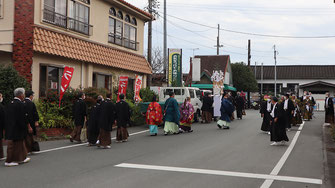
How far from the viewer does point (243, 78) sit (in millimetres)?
50438

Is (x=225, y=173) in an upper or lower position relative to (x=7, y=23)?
lower

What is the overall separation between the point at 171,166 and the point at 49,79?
34.7 ft

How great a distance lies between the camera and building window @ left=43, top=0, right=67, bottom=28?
16344 millimetres

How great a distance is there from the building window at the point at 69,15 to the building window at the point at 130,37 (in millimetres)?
4056

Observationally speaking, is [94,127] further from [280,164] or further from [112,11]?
[112,11]

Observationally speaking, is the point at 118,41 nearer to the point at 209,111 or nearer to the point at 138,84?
the point at 138,84

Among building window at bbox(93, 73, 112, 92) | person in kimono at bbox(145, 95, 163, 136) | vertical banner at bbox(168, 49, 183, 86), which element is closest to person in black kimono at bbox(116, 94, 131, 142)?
person in kimono at bbox(145, 95, 163, 136)

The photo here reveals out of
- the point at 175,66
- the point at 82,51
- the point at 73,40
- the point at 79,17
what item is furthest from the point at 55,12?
the point at 175,66

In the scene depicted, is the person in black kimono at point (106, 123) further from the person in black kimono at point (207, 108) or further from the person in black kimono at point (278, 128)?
the person in black kimono at point (207, 108)

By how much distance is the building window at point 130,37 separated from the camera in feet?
76.1

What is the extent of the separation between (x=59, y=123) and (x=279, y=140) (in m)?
8.27

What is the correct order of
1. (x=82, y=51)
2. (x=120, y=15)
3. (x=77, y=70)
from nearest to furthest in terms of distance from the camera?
1. (x=82, y=51)
2. (x=77, y=70)
3. (x=120, y=15)

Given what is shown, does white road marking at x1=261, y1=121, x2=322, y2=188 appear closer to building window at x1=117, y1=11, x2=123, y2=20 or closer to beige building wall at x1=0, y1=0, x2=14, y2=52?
beige building wall at x1=0, y1=0, x2=14, y2=52

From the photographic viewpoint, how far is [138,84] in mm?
19078
